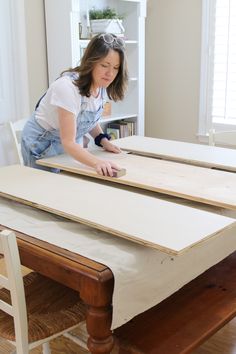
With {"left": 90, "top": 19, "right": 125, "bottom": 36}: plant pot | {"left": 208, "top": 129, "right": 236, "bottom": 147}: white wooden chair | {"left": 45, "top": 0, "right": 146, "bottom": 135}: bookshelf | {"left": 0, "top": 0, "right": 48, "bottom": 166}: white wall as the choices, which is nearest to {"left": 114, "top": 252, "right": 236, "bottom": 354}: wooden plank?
{"left": 208, "top": 129, "right": 236, "bottom": 147}: white wooden chair

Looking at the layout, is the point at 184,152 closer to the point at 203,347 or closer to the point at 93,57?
the point at 93,57

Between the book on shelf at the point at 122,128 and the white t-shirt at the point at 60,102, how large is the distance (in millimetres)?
1742

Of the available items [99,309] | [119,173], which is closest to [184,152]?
[119,173]

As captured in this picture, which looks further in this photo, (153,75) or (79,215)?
(153,75)

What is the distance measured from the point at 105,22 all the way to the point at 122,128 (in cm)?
88

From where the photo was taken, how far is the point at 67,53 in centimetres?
338

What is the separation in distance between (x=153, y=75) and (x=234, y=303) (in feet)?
10.0

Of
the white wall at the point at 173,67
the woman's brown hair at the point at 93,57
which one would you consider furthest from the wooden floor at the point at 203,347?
the white wall at the point at 173,67

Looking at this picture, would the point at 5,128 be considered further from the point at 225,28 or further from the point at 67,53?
the point at 225,28

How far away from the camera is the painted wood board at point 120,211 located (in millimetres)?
1295

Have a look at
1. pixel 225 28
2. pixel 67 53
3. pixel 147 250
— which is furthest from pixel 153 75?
pixel 147 250

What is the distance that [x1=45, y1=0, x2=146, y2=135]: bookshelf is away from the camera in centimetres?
333

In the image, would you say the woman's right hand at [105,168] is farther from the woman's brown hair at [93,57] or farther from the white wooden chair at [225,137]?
the white wooden chair at [225,137]

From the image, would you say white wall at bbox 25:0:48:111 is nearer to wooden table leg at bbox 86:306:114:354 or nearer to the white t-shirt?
the white t-shirt
